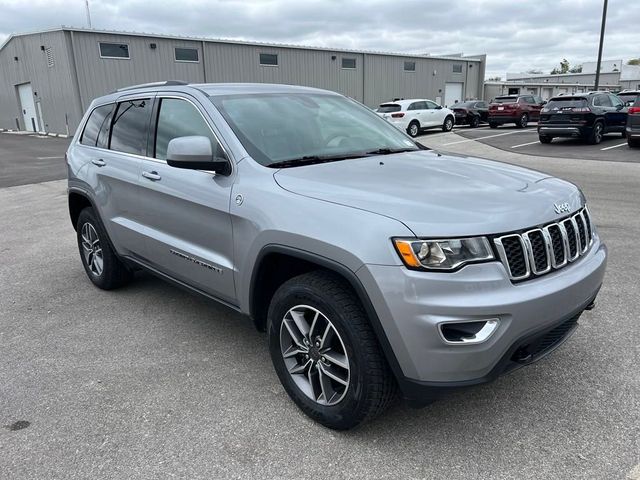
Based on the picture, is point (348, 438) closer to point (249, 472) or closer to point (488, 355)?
point (249, 472)

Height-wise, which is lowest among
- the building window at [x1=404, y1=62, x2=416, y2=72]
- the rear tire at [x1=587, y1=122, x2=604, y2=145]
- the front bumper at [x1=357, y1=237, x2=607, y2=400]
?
the rear tire at [x1=587, y1=122, x2=604, y2=145]

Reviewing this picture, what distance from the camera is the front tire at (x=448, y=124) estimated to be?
2529 cm

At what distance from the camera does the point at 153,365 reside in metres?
3.52

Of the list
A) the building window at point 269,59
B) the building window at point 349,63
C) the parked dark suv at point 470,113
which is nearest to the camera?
the parked dark suv at point 470,113

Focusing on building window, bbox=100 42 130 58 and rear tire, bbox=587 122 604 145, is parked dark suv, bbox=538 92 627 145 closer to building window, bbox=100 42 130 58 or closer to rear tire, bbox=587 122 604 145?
rear tire, bbox=587 122 604 145

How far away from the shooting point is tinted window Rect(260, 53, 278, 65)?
32281 mm

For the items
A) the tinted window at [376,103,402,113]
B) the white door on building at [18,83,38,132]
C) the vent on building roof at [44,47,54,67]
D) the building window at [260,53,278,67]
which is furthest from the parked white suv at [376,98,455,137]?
the white door on building at [18,83,38,132]

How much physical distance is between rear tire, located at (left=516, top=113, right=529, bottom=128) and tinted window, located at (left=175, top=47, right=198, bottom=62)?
17670 mm

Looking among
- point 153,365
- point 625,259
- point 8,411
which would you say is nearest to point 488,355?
point 153,365

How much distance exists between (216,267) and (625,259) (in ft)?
14.2

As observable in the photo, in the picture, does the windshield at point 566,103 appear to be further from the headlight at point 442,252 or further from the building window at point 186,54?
the building window at point 186,54

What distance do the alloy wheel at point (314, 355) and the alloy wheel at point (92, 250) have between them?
2.65 meters

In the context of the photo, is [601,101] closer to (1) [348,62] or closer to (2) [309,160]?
(2) [309,160]

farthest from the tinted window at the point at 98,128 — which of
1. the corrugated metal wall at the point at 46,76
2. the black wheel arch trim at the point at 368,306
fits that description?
the corrugated metal wall at the point at 46,76
